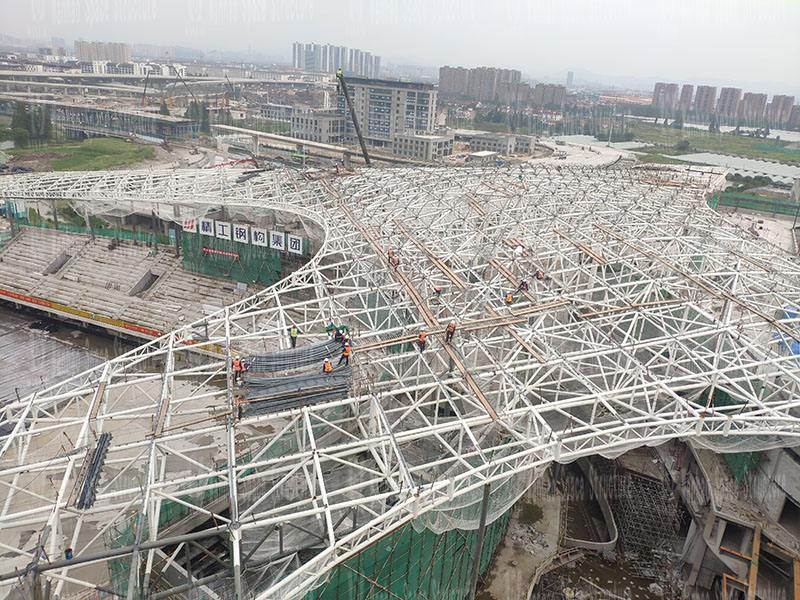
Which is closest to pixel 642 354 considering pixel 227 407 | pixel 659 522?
pixel 659 522

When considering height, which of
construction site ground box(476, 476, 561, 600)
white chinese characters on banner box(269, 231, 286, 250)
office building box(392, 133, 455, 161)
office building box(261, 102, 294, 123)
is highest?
office building box(261, 102, 294, 123)

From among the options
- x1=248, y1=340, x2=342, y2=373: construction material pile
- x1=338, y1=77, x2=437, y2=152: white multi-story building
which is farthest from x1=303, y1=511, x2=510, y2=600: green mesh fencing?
x1=338, y1=77, x2=437, y2=152: white multi-story building

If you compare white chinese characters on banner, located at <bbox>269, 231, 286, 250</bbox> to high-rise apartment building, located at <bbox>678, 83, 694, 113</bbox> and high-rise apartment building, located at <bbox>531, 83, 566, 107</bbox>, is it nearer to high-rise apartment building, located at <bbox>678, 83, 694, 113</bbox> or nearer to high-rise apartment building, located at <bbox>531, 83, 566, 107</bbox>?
high-rise apartment building, located at <bbox>531, 83, 566, 107</bbox>

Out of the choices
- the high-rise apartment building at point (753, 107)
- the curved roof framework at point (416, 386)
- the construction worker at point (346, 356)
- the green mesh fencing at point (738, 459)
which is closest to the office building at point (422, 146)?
the curved roof framework at point (416, 386)

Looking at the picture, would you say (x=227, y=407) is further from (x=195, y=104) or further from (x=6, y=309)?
(x=195, y=104)

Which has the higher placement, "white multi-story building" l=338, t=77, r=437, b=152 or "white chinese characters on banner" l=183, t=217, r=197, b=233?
"white multi-story building" l=338, t=77, r=437, b=152
